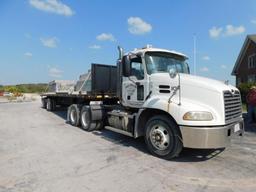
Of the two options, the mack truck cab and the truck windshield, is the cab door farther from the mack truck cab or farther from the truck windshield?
the truck windshield

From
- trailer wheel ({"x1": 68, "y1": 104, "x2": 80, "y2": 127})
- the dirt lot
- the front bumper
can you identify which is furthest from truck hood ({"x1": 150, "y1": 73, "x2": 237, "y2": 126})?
trailer wheel ({"x1": 68, "y1": 104, "x2": 80, "y2": 127})

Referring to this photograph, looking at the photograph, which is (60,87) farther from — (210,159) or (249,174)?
(249,174)

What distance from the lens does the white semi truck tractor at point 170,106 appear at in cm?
513

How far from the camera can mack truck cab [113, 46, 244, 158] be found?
512 centimetres

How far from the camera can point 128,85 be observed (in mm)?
7199

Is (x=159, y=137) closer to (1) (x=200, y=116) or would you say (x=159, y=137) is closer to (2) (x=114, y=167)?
(1) (x=200, y=116)

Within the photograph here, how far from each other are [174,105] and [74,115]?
591 cm

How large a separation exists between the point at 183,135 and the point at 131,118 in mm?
1875

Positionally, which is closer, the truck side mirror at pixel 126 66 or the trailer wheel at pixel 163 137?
the trailer wheel at pixel 163 137

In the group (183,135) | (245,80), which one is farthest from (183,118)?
(245,80)

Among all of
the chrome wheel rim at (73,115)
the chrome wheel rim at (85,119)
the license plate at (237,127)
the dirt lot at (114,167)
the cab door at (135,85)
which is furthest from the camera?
the chrome wheel rim at (73,115)

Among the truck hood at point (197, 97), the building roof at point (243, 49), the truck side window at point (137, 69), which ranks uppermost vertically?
the building roof at point (243, 49)

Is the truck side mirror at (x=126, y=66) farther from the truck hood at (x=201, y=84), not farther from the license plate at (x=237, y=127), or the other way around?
the license plate at (x=237, y=127)

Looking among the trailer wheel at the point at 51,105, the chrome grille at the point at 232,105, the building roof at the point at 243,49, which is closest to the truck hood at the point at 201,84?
the chrome grille at the point at 232,105
